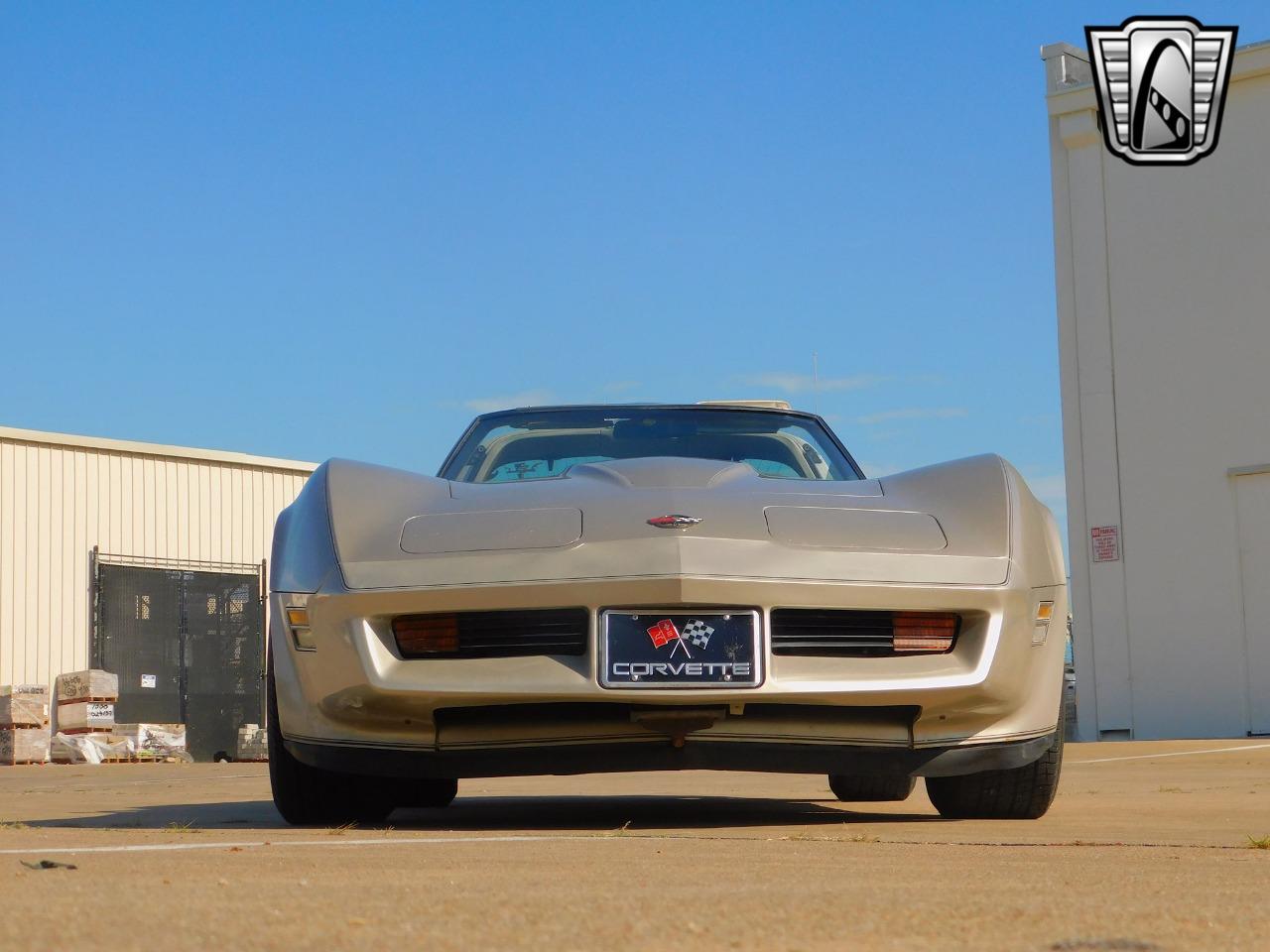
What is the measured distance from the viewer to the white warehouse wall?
15.7 m

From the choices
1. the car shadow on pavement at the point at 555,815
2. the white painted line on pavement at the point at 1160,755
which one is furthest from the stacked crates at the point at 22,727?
the car shadow on pavement at the point at 555,815

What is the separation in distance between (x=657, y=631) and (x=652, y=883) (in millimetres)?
1440

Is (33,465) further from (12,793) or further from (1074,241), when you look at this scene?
(12,793)

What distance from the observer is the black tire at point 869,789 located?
6.02 metres

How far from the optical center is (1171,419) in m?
16.2

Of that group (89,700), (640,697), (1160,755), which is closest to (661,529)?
(640,697)

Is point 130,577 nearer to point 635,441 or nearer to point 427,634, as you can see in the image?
point 635,441

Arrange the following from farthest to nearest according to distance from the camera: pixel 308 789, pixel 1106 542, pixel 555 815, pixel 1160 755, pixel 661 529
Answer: pixel 1106 542
pixel 1160 755
pixel 555 815
pixel 308 789
pixel 661 529

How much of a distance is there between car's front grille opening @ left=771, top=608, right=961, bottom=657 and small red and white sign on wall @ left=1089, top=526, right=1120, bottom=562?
1295 centimetres

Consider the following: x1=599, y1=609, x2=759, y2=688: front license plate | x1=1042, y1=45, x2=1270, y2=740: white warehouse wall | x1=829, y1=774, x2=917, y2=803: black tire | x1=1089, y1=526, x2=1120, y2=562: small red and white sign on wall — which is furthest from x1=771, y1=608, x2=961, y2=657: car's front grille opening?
x1=1089, y1=526, x2=1120, y2=562: small red and white sign on wall

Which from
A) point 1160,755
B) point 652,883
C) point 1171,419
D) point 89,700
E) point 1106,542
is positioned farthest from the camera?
point 89,700

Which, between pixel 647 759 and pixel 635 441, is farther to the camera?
pixel 635 441

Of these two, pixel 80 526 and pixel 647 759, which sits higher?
pixel 80 526

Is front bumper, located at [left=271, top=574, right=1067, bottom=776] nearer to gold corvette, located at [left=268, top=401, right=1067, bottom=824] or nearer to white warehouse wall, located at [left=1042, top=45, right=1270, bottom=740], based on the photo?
gold corvette, located at [left=268, top=401, right=1067, bottom=824]
